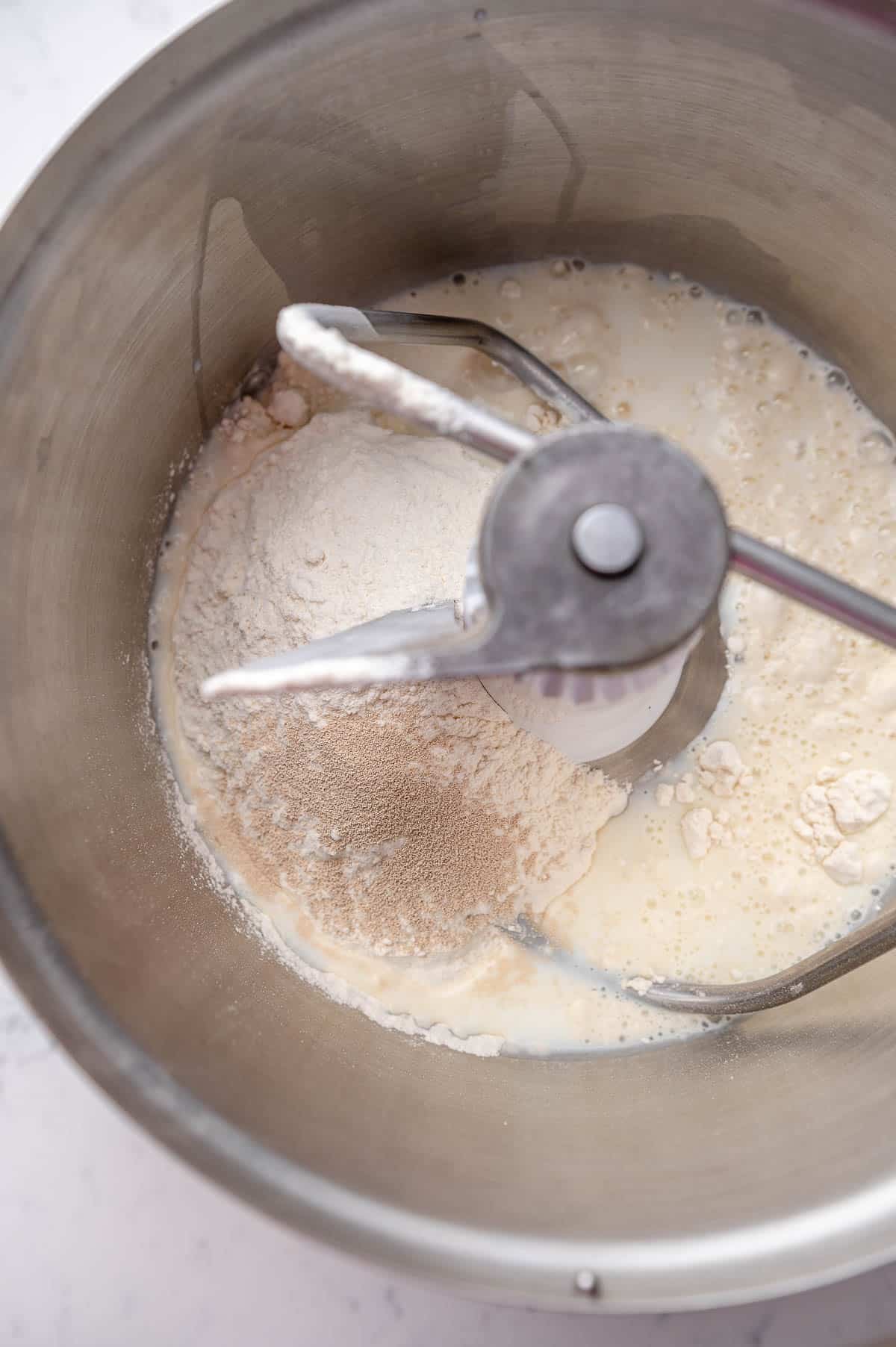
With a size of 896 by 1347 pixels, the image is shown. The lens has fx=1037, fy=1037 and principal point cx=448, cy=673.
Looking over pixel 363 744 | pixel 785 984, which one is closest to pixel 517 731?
pixel 363 744

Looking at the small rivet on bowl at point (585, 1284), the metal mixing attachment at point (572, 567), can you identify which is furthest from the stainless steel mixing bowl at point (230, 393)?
the metal mixing attachment at point (572, 567)

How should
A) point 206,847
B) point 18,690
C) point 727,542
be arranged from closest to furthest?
point 727,542
point 18,690
point 206,847

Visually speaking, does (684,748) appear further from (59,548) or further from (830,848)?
(59,548)

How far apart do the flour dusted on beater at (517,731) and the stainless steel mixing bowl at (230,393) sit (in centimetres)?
3

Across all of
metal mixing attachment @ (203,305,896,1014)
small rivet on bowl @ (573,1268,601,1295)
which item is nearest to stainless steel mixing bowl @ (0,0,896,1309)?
small rivet on bowl @ (573,1268,601,1295)

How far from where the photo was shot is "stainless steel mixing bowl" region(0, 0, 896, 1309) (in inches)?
18.3

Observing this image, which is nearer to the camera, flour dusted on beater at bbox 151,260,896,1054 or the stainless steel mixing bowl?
the stainless steel mixing bowl

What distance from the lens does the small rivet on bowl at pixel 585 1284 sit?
1.45 feet

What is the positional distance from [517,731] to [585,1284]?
26 centimetres

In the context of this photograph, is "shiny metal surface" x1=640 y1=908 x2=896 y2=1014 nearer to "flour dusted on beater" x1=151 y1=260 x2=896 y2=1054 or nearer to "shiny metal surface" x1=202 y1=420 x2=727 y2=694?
"flour dusted on beater" x1=151 y1=260 x2=896 y2=1054

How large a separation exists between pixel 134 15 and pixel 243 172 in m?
0.15

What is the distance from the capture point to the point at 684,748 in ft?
2.08

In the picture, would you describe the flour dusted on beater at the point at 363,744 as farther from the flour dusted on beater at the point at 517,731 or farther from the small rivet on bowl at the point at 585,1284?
the small rivet on bowl at the point at 585,1284

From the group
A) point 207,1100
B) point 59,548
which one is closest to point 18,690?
point 59,548
